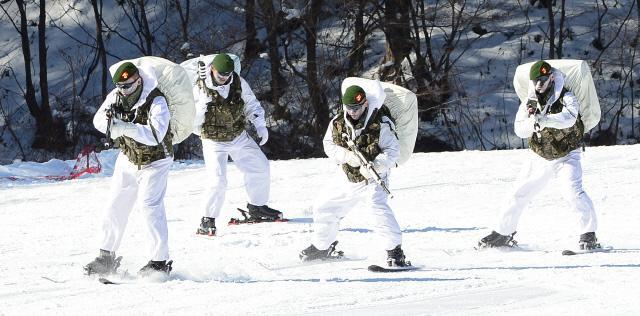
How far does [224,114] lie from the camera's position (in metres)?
12.0

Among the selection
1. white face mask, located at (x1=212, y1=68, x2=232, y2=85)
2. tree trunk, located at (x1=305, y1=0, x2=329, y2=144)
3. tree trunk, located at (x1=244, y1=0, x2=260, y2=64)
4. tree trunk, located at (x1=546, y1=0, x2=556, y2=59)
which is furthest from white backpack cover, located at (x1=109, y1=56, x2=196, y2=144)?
tree trunk, located at (x1=546, y1=0, x2=556, y2=59)

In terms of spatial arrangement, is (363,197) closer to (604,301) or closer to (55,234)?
(604,301)

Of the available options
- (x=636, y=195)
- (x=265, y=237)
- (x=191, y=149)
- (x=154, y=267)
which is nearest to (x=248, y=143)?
(x=265, y=237)

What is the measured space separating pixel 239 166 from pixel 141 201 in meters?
3.25

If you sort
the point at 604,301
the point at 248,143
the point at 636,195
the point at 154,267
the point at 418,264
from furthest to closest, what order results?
the point at 636,195 < the point at 248,143 < the point at 418,264 < the point at 154,267 < the point at 604,301

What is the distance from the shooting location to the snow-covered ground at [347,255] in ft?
28.4

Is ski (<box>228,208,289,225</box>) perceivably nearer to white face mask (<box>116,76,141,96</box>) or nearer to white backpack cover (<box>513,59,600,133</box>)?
white backpack cover (<box>513,59,600,133</box>)

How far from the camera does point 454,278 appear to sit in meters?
9.48

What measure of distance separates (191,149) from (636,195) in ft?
38.3

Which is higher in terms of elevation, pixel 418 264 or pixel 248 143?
pixel 248 143

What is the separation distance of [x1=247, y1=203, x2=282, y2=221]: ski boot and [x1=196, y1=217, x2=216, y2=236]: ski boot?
2.69 ft

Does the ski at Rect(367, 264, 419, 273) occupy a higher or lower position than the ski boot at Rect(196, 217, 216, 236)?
lower

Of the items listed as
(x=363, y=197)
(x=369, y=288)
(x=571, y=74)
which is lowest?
(x=369, y=288)

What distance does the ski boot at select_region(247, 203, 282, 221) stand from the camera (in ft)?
41.3
